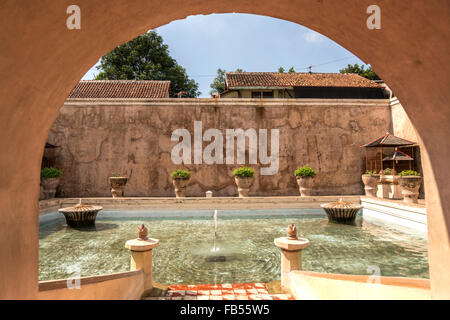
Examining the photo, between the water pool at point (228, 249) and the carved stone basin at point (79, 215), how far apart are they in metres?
0.21

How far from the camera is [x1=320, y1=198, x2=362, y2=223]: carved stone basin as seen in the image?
265 inches

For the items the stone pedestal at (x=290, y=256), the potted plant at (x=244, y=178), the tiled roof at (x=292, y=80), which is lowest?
Result: the stone pedestal at (x=290, y=256)

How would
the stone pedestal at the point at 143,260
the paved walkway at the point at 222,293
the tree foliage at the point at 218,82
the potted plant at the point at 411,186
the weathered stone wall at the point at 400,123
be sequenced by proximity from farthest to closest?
the tree foliage at the point at 218,82, the weathered stone wall at the point at 400,123, the potted plant at the point at 411,186, the stone pedestal at the point at 143,260, the paved walkway at the point at 222,293

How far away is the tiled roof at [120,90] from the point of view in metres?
15.0

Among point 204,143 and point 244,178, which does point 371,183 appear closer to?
point 244,178

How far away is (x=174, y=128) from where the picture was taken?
38.0ft

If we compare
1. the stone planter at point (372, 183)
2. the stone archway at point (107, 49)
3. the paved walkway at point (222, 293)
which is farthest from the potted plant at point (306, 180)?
the stone archway at point (107, 49)

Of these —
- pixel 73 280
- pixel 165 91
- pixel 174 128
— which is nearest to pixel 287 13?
pixel 73 280

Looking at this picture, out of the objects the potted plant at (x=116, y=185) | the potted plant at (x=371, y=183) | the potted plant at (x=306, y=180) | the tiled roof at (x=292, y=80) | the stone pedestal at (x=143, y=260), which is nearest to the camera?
the stone pedestal at (x=143, y=260)

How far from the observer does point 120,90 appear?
15.3 metres

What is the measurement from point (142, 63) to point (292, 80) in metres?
12.1

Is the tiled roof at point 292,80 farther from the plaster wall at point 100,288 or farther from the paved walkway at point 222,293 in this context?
the plaster wall at point 100,288

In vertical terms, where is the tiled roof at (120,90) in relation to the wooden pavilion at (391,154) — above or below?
above

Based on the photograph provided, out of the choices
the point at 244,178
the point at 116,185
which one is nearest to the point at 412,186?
the point at 244,178
